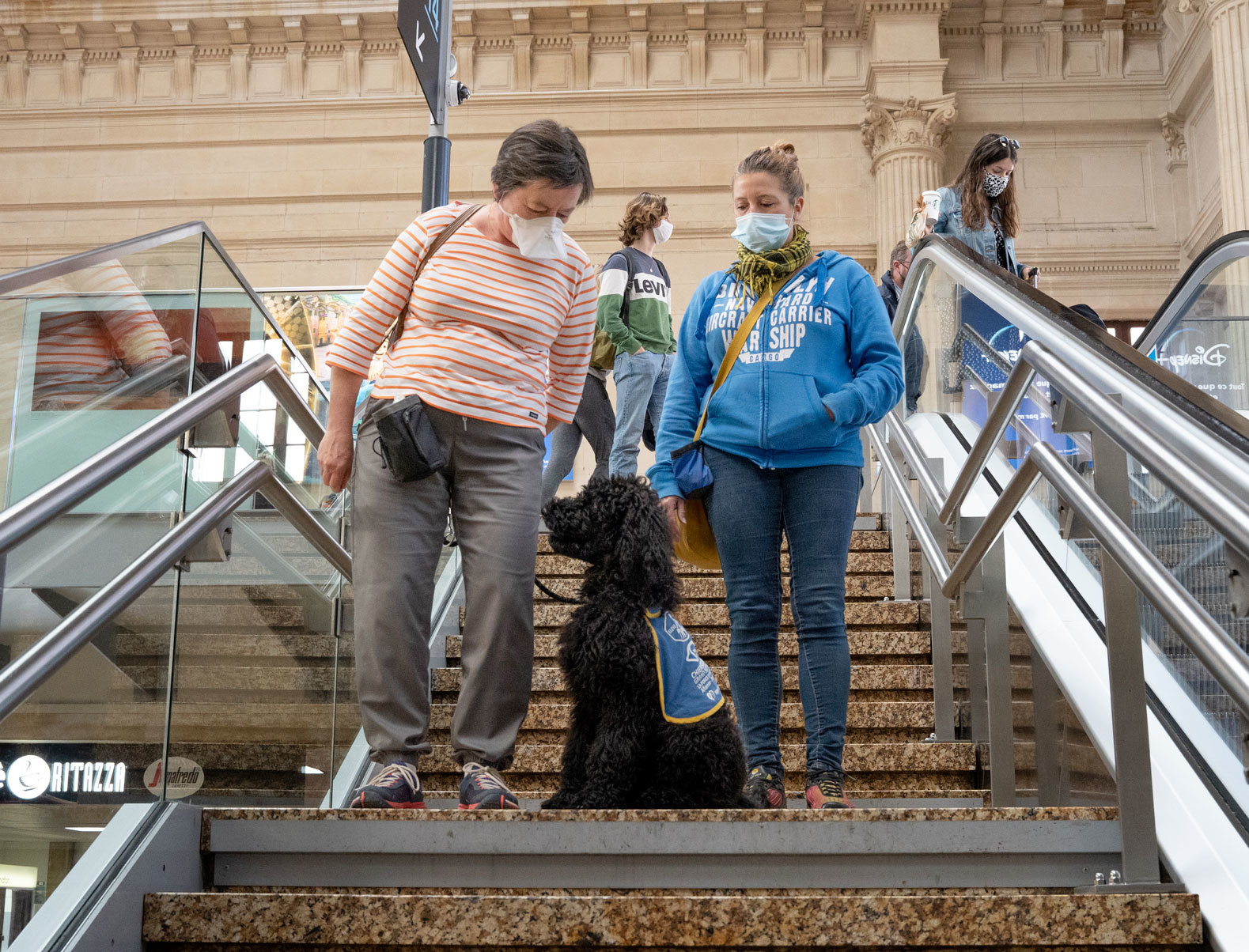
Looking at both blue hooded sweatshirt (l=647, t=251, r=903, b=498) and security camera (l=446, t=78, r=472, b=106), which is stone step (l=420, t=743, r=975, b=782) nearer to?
blue hooded sweatshirt (l=647, t=251, r=903, b=498)

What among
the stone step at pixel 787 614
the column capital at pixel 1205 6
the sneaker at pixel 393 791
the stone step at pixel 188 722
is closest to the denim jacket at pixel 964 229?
the stone step at pixel 787 614

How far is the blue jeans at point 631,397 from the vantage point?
20.0 feet

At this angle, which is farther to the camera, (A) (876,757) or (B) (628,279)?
(B) (628,279)

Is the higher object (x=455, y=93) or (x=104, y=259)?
(x=455, y=93)

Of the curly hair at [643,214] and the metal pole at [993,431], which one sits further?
the curly hair at [643,214]

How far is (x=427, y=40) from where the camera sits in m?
4.89

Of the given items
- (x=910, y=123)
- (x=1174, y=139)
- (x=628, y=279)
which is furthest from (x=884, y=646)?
(x=1174, y=139)

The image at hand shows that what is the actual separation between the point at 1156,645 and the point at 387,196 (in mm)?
12089

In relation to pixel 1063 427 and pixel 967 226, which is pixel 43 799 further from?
pixel 967 226

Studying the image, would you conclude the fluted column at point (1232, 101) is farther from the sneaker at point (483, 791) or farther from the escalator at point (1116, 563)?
the sneaker at point (483, 791)

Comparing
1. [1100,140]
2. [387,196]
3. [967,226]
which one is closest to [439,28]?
[967,226]

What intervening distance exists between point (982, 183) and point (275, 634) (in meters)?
3.31

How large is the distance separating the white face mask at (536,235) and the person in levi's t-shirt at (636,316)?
9.79ft

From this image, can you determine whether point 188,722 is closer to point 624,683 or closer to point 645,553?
point 624,683
